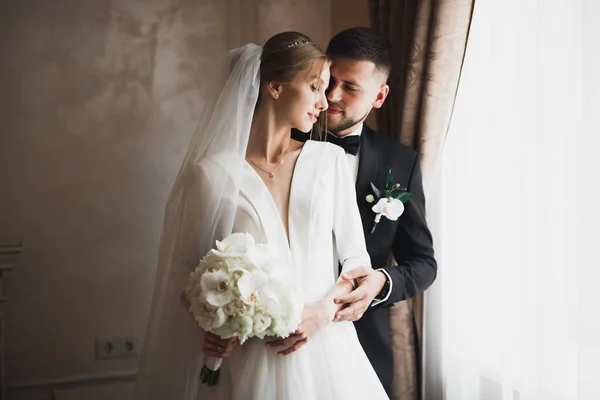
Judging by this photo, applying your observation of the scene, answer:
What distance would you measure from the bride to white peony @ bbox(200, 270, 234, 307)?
0.20 m

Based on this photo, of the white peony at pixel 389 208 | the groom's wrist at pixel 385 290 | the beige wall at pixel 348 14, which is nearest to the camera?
the groom's wrist at pixel 385 290

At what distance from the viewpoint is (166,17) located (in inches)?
126

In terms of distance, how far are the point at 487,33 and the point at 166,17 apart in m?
1.62

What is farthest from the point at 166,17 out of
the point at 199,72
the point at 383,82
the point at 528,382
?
the point at 528,382

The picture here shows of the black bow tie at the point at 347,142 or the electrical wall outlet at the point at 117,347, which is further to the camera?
the electrical wall outlet at the point at 117,347

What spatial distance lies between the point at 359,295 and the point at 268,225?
0.34 metres

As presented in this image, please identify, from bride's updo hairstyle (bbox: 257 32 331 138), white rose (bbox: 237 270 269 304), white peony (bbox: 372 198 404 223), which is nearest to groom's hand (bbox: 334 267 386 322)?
white peony (bbox: 372 198 404 223)

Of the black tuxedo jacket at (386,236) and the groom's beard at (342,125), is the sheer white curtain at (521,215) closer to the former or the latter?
the black tuxedo jacket at (386,236)

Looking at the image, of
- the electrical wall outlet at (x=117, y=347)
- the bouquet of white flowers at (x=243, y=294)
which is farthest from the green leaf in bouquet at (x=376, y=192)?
the electrical wall outlet at (x=117, y=347)

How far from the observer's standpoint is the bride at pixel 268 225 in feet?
5.84

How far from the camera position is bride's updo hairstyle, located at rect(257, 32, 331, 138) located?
6.13 ft

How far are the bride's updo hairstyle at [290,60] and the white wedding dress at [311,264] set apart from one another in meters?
0.25

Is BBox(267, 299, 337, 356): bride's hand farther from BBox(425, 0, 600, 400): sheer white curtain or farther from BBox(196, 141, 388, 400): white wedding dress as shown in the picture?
BBox(425, 0, 600, 400): sheer white curtain

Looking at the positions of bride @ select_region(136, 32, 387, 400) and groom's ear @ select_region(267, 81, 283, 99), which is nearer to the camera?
bride @ select_region(136, 32, 387, 400)
